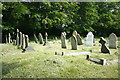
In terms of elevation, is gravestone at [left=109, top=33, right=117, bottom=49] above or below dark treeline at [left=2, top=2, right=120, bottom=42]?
below

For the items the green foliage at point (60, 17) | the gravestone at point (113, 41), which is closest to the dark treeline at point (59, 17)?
the green foliage at point (60, 17)

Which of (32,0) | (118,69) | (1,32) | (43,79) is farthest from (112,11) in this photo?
(43,79)

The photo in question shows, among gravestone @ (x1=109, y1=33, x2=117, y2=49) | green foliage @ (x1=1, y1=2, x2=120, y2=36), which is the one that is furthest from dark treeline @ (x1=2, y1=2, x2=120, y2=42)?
gravestone @ (x1=109, y1=33, x2=117, y2=49)

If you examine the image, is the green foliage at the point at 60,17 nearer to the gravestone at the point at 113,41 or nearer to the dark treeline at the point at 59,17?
the dark treeline at the point at 59,17

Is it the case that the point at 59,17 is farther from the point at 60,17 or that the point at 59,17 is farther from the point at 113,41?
the point at 113,41

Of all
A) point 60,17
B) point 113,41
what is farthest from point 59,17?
point 113,41

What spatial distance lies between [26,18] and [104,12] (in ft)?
61.0

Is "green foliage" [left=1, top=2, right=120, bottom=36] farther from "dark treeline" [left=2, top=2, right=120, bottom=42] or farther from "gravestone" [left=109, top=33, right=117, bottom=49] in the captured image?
"gravestone" [left=109, top=33, right=117, bottom=49]

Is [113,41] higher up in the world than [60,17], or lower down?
lower down

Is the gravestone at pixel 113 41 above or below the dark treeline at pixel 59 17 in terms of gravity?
below

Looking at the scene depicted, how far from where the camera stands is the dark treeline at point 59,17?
22.6 m

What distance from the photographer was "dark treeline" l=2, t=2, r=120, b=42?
74.0 feet

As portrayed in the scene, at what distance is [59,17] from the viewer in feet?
82.7

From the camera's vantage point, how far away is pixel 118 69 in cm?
564
